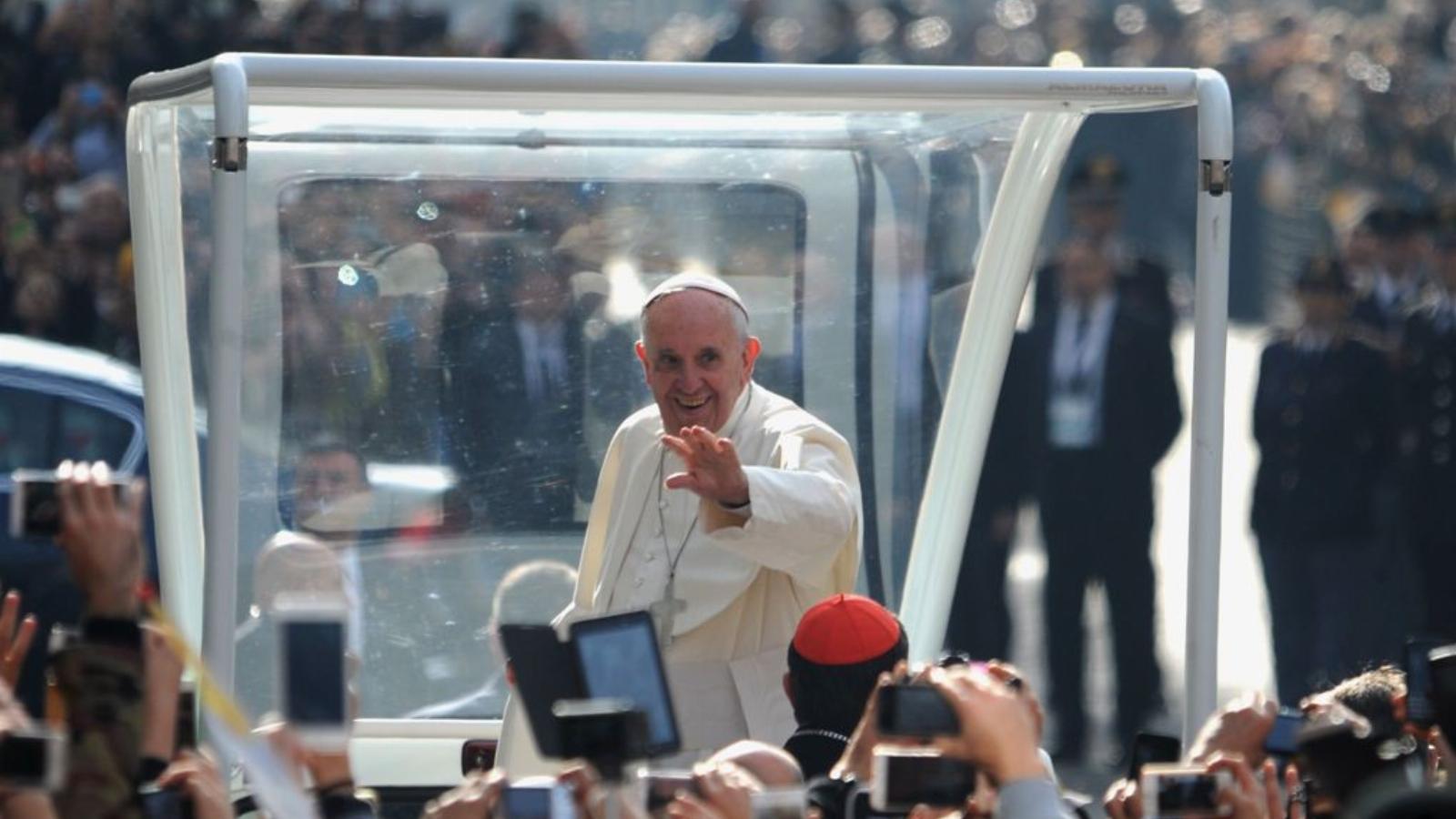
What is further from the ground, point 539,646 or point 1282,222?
point 1282,222

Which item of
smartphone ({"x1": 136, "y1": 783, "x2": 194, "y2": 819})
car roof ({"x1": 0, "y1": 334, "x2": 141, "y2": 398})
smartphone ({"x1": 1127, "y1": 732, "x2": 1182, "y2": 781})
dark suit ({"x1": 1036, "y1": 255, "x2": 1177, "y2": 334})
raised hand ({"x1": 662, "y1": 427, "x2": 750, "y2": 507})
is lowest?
smartphone ({"x1": 1127, "y1": 732, "x2": 1182, "y2": 781})

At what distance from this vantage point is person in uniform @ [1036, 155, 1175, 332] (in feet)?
30.0

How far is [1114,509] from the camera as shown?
361 inches

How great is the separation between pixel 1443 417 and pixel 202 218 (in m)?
5.34

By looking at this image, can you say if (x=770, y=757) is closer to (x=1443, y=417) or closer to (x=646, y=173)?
(x=646, y=173)

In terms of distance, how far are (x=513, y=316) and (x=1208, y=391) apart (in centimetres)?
176

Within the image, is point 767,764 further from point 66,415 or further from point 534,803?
point 66,415

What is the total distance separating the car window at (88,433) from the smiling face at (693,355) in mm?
3744

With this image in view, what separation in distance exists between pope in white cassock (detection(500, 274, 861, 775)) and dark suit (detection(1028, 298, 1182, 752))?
3.73 meters

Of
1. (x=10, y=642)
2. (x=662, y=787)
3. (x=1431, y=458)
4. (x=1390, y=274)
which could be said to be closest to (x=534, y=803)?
(x=662, y=787)

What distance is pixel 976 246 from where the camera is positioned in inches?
242

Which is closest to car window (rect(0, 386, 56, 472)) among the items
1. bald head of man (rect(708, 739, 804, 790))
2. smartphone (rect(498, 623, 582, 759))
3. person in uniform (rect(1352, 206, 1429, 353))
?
person in uniform (rect(1352, 206, 1429, 353))

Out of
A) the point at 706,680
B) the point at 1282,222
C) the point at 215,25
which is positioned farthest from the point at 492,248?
the point at 1282,222

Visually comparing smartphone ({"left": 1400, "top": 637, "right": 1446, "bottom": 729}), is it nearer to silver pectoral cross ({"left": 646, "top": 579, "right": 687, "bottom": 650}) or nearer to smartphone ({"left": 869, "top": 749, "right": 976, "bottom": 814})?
smartphone ({"left": 869, "top": 749, "right": 976, "bottom": 814})
